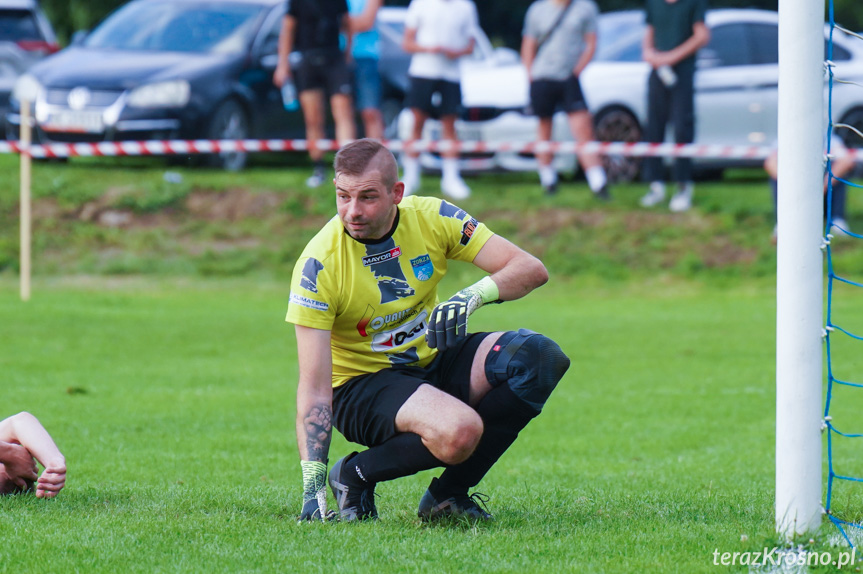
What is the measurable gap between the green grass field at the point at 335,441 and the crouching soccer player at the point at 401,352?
24 cm

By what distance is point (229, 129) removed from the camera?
15250 millimetres

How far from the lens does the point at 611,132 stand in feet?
50.6

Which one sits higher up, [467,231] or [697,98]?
[467,231]

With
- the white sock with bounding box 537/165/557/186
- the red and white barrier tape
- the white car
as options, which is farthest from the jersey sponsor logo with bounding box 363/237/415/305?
the white car

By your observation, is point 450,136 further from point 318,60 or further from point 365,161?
point 365,161

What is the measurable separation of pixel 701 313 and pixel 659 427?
4657 mm

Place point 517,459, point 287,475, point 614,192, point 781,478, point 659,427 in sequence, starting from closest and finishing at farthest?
1. point 781,478
2. point 287,475
3. point 517,459
4. point 659,427
5. point 614,192

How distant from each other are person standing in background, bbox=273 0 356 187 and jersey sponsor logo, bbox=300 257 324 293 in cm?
926

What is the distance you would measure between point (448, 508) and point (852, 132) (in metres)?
11.9

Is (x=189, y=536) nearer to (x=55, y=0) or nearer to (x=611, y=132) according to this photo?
(x=611, y=132)

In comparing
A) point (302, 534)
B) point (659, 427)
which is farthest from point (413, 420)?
point (659, 427)

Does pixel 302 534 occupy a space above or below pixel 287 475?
above

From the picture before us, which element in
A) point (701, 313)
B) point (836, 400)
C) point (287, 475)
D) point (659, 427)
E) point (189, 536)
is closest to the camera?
point (189, 536)

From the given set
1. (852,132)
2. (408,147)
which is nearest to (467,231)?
(408,147)
